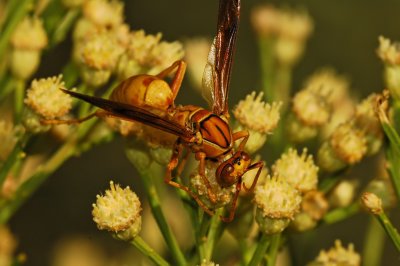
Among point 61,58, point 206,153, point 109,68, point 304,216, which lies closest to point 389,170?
point 304,216

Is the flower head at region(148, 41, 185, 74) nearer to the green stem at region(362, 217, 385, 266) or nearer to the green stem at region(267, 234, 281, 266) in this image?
the green stem at region(267, 234, 281, 266)

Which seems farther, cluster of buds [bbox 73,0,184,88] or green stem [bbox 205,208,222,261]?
cluster of buds [bbox 73,0,184,88]

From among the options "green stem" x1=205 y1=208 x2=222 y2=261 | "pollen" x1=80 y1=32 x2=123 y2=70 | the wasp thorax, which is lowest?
"green stem" x1=205 y1=208 x2=222 y2=261

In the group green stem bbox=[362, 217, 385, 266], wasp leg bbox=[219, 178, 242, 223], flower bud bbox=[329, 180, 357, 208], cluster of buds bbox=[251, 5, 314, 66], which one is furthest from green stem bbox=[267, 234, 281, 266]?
cluster of buds bbox=[251, 5, 314, 66]

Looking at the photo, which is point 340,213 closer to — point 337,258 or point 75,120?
point 337,258

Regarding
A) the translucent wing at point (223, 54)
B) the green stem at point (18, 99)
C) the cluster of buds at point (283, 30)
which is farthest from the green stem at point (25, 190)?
the cluster of buds at point (283, 30)

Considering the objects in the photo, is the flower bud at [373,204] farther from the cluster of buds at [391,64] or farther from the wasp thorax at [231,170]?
the cluster of buds at [391,64]
